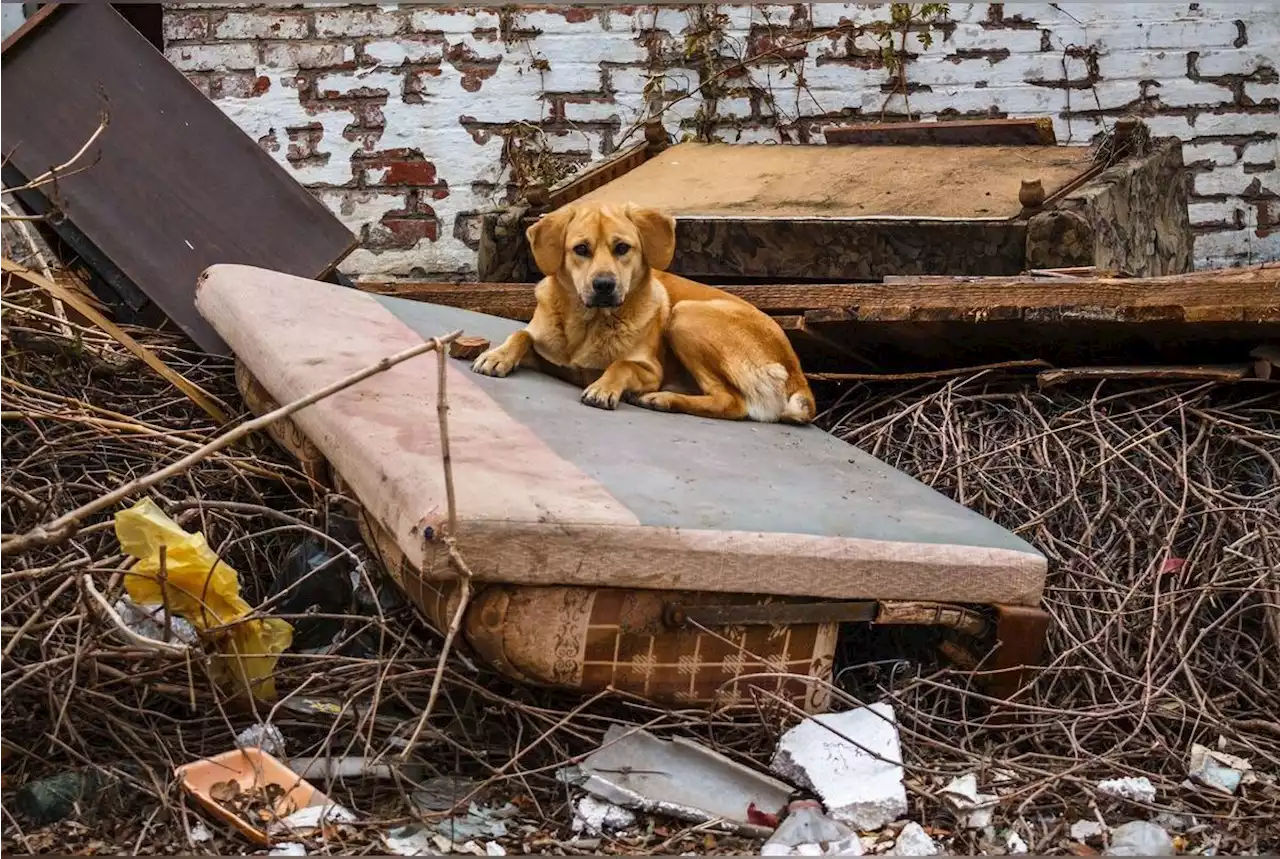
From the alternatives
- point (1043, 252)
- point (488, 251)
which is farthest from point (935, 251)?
point (488, 251)

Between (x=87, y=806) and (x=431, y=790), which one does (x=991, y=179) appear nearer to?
(x=431, y=790)

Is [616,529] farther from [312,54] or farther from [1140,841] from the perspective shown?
[312,54]

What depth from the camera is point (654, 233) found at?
14.3ft

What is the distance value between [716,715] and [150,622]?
3.97 ft

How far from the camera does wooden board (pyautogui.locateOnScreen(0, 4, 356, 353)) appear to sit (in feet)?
14.9

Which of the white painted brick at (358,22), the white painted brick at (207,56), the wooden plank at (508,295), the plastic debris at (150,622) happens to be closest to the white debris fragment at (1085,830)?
the plastic debris at (150,622)

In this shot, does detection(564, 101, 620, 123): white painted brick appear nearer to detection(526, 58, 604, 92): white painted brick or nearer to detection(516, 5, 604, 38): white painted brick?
detection(526, 58, 604, 92): white painted brick

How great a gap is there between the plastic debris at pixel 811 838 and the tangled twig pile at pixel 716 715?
101mm

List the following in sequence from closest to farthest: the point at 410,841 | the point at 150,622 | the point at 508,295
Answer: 1. the point at 410,841
2. the point at 150,622
3. the point at 508,295

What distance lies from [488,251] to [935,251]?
153 centimetres

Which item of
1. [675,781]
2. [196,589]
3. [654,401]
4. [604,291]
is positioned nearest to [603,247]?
[604,291]

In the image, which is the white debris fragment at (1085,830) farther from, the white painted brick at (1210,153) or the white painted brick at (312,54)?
the white painted brick at (312,54)

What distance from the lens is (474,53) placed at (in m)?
6.59

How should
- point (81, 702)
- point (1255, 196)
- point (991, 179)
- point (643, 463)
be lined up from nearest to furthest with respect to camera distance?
point (81, 702) → point (643, 463) → point (991, 179) → point (1255, 196)
